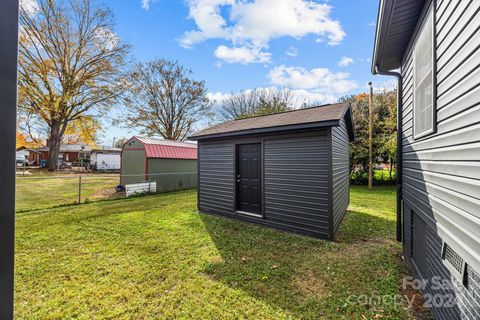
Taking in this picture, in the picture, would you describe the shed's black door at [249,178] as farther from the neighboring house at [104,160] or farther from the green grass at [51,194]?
the neighboring house at [104,160]

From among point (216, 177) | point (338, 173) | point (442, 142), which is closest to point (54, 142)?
point (216, 177)

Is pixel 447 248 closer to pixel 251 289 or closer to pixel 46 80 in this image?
pixel 251 289

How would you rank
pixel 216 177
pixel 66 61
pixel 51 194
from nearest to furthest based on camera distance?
pixel 216 177
pixel 51 194
pixel 66 61

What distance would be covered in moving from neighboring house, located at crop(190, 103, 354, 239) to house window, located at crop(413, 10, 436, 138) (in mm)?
1277

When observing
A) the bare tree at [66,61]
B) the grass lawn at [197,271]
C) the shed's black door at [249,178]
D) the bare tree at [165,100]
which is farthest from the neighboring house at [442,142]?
the bare tree at [66,61]

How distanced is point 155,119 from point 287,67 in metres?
12.4

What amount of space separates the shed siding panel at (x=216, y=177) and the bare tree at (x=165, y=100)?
1353 centimetres

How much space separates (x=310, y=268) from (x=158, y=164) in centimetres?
939

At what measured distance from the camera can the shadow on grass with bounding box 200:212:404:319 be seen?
2.49 meters

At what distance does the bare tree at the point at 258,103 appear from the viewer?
19.2 meters

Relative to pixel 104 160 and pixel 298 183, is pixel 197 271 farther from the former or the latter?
pixel 104 160

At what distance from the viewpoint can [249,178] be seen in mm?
5605

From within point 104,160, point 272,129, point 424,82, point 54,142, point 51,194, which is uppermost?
point 54,142

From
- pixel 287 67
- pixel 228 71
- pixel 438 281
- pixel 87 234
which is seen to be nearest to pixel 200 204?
pixel 87 234
